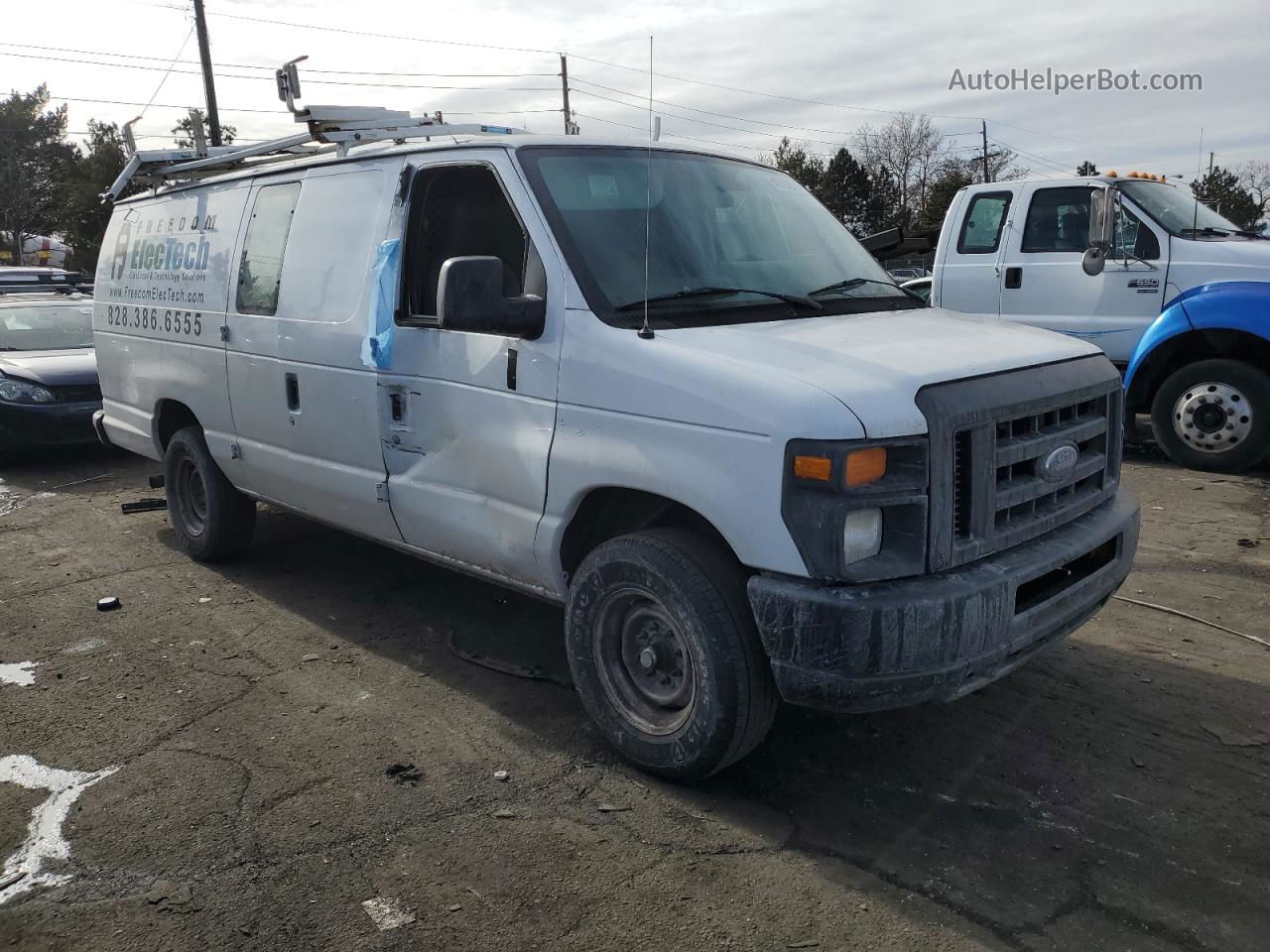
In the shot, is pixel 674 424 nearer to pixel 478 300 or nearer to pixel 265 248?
pixel 478 300

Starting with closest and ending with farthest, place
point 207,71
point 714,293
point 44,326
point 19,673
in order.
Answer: point 714,293
point 19,673
point 44,326
point 207,71

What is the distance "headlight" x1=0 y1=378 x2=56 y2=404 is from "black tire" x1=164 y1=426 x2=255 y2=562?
12.2ft

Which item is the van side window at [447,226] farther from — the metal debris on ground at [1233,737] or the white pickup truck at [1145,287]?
the white pickup truck at [1145,287]

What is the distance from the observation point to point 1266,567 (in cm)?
555

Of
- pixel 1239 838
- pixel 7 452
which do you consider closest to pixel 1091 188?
pixel 1239 838

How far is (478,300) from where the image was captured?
135 inches

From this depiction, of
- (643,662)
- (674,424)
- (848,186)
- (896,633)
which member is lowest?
(643,662)

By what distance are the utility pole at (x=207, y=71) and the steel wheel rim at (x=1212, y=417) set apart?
83.5 feet

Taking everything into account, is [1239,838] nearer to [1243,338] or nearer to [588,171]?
[588,171]

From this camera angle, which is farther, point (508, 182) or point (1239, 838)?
point (508, 182)

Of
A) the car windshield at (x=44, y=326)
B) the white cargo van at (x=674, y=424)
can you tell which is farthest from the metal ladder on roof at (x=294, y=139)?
the car windshield at (x=44, y=326)

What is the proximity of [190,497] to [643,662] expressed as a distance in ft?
12.9

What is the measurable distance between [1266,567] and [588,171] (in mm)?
4247

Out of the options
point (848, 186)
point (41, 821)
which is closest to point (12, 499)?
point (41, 821)
